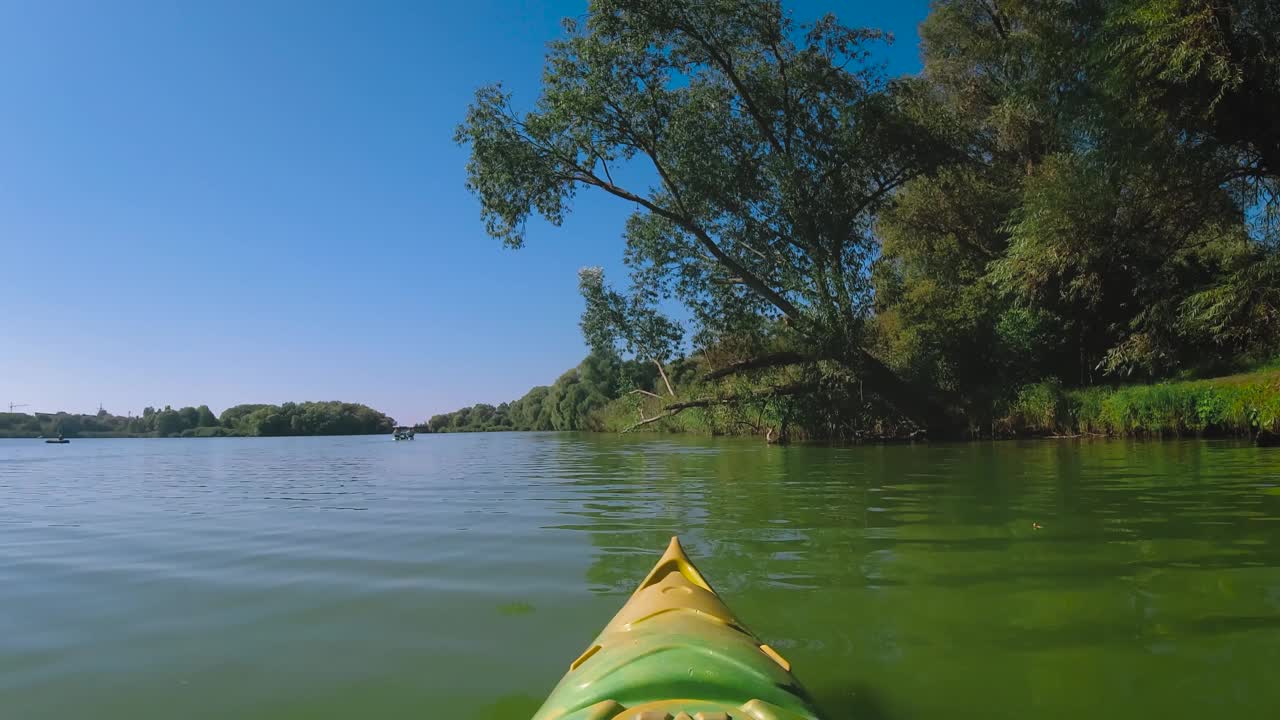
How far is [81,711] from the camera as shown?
2.37 meters

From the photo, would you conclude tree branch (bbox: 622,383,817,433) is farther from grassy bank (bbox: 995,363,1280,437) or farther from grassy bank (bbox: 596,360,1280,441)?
grassy bank (bbox: 995,363,1280,437)

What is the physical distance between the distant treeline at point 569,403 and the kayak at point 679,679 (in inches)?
737

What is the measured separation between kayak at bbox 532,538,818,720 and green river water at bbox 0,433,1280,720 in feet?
1.52

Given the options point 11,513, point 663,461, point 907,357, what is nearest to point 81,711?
point 11,513

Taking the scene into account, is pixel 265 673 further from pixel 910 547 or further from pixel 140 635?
pixel 910 547

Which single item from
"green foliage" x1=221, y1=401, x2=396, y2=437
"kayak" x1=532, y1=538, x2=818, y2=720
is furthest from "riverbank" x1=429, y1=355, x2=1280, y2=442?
"green foliage" x1=221, y1=401, x2=396, y2=437

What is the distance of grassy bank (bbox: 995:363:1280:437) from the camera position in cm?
1452

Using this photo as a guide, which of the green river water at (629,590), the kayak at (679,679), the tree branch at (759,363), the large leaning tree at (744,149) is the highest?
the large leaning tree at (744,149)

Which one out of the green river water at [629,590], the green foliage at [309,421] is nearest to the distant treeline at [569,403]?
the green river water at [629,590]

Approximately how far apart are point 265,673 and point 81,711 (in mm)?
556

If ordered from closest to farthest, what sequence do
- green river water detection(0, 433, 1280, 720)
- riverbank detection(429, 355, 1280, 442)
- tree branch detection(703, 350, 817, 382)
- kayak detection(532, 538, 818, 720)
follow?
kayak detection(532, 538, 818, 720)
green river water detection(0, 433, 1280, 720)
riverbank detection(429, 355, 1280, 442)
tree branch detection(703, 350, 817, 382)

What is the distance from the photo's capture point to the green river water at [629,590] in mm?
2428

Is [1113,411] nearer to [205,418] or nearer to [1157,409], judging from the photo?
[1157,409]

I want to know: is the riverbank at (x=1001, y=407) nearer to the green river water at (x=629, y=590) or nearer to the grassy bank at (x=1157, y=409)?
the grassy bank at (x=1157, y=409)
